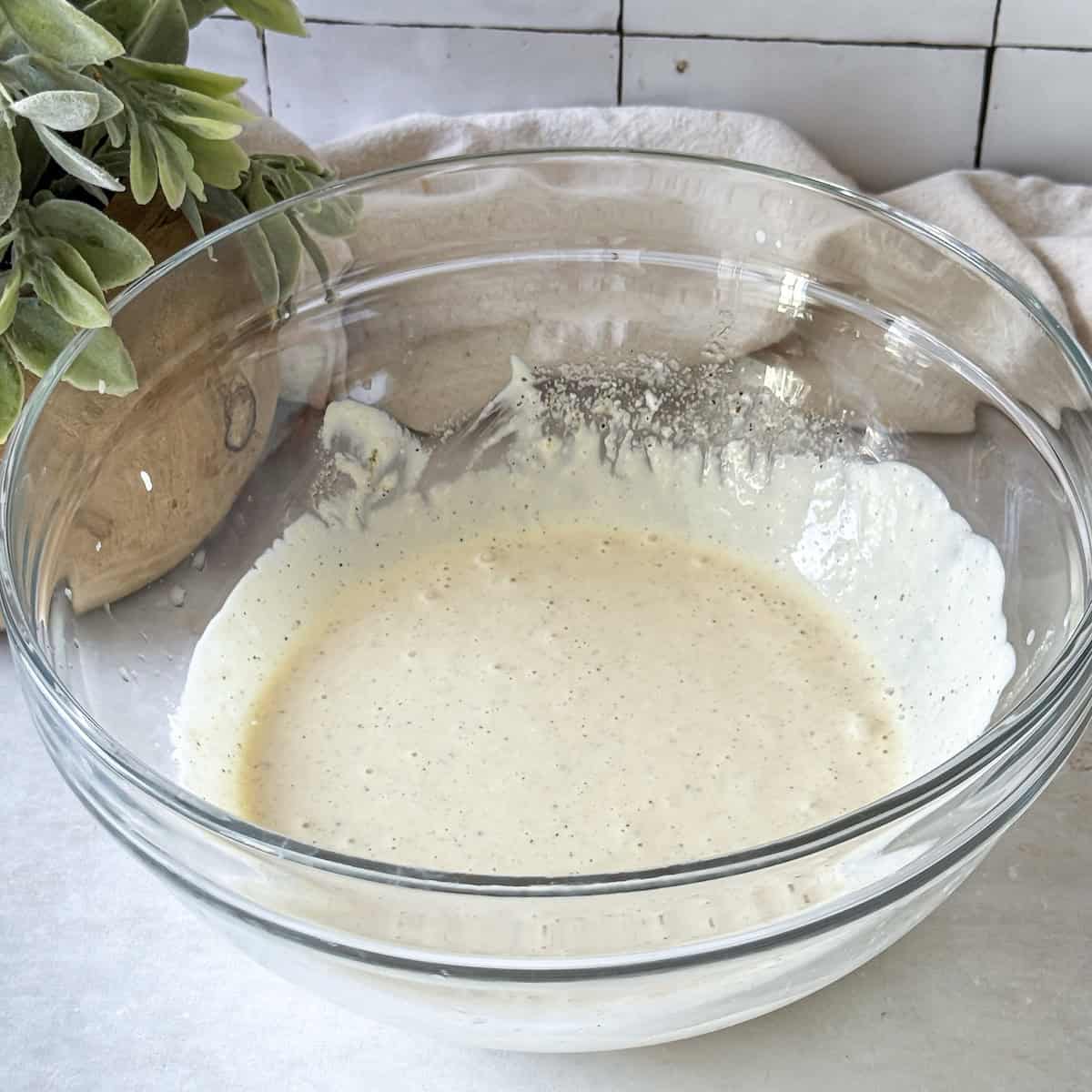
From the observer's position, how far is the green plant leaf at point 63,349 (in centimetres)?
71

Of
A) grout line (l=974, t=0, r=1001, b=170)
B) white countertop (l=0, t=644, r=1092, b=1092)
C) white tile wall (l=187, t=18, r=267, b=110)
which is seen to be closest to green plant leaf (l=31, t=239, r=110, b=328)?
white countertop (l=0, t=644, r=1092, b=1092)

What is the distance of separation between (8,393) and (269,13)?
25 cm

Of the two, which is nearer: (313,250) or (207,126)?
(207,126)

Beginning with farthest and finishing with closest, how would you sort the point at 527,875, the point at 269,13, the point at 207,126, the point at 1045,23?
the point at 1045,23 → the point at 269,13 → the point at 207,126 → the point at 527,875

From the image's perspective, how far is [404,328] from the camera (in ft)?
2.93

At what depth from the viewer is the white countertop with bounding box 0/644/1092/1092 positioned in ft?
2.17

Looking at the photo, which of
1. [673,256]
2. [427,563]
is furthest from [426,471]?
[673,256]

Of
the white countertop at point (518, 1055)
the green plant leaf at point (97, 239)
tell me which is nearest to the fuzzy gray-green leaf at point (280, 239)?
the green plant leaf at point (97, 239)

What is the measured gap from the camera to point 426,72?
1.11 metres

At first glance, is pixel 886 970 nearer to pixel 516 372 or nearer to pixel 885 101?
pixel 516 372

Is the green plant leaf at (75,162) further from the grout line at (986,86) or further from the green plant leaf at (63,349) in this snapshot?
the grout line at (986,86)

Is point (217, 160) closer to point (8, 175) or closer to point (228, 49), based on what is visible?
point (8, 175)

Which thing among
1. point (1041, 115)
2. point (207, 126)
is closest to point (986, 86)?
point (1041, 115)

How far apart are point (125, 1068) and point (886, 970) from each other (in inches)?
14.0
